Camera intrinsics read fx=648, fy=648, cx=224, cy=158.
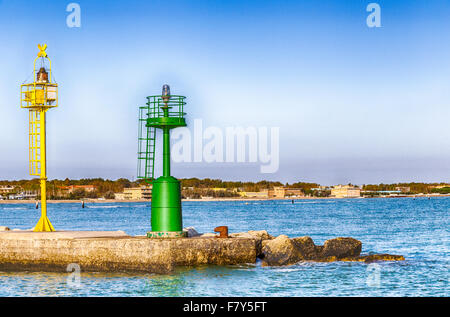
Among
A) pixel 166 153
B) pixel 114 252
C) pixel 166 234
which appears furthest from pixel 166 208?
pixel 114 252

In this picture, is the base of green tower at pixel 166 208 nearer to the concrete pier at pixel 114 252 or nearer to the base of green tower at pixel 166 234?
the base of green tower at pixel 166 234

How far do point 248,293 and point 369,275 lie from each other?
5.09 metres

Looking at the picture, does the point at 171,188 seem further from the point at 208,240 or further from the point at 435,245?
the point at 435,245

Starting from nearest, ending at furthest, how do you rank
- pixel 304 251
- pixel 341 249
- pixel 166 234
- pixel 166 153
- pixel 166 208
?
pixel 166 234 → pixel 166 208 → pixel 166 153 → pixel 304 251 → pixel 341 249

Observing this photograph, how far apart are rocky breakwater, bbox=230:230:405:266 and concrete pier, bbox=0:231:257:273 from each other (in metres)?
2.20

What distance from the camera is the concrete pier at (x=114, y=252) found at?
18828 mm

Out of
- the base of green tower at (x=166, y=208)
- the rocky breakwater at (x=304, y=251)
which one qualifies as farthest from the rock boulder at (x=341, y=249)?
the base of green tower at (x=166, y=208)

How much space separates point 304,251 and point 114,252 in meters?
7.08

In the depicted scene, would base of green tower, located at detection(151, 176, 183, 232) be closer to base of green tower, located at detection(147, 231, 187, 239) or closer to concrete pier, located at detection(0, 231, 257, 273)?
base of green tower, located at detection(147, 231, 187, 239)

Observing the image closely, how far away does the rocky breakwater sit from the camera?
2183 centimetres

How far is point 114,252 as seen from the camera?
1909cm

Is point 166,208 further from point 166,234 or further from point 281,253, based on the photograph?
point 281,253

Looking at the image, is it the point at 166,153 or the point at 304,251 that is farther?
the point at 304,251

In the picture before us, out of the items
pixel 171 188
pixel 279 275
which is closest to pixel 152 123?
pixel 171 188
